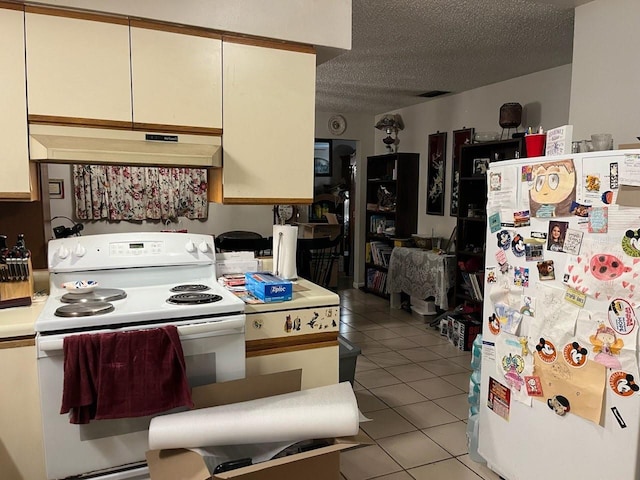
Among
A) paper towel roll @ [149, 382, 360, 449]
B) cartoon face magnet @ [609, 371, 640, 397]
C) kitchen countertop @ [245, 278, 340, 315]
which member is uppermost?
kitchen countertop @ [245, 278, 340, 315]

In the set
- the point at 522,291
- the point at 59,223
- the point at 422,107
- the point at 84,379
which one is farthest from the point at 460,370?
the point at 59,223

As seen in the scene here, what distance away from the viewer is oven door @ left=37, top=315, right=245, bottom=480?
1.75m

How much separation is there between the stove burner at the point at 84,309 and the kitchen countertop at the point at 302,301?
1.87 feet

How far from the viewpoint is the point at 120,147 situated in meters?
2.10

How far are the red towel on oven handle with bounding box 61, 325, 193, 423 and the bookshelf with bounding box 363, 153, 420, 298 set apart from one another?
426 cm

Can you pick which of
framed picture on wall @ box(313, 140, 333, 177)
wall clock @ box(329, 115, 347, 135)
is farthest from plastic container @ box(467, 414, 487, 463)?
framed picture on wall @ box(313, 140, 333, 177)

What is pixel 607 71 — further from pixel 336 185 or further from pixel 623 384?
pixel 336 185

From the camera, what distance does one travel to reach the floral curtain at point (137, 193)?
4.79 meters

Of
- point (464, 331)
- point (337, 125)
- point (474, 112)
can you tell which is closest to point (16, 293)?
point (464, 331)

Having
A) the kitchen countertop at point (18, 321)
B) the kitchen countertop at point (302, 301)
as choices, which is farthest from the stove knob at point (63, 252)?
the kitchen countertop at point (302, 301)

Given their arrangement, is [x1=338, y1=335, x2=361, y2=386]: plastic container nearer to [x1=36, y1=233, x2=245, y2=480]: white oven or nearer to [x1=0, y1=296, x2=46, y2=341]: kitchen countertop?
[x1=36, y1=233, x2=245, y2=480]: white oven

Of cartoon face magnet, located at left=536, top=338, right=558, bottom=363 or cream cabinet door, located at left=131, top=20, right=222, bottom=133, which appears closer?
cartoon face magnet, located at left=536, top=338, right=558, bottom=363

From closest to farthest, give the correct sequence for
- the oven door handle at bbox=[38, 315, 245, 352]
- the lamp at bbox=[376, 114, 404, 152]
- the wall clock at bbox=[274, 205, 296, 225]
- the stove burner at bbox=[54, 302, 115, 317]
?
the stove burner at bbox=[54, 302, 115, 317] → the oven door handle at bbox=[38, 315, 245, 352] → the lamp at bbox=[376, 114, 404, 152] → the wall clock at bbox=[274, 205, 296, 225]

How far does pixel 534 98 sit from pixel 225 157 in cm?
320
